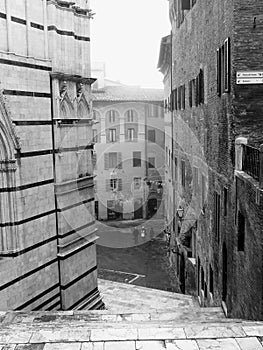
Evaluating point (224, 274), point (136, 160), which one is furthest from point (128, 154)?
point (224, 274)

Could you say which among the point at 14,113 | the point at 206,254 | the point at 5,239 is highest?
the point at 14,113

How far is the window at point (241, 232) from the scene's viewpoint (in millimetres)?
9184

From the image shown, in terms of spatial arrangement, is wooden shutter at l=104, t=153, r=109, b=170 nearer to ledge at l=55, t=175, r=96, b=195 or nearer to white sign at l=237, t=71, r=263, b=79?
ledge at l=55, t=175, r=96, b=195

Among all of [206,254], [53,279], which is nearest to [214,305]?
[206,254]

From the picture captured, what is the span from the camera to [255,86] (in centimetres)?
997

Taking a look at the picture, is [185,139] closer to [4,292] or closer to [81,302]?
[81,302]

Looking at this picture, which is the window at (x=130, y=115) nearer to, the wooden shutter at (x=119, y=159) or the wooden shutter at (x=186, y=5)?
the wooden shutter at (x=119, y=159)

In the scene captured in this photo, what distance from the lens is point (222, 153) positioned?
1155cm

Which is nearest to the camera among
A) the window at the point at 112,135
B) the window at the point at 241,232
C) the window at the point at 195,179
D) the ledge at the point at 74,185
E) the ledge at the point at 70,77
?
the window at the point at 241,232

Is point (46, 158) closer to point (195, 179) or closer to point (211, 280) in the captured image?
point (211, 280)

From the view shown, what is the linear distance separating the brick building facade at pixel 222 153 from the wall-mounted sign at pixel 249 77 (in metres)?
0.04

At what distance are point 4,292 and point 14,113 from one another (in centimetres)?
390

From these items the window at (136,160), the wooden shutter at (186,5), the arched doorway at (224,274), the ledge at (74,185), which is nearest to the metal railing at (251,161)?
the arched doorway at (224,274)

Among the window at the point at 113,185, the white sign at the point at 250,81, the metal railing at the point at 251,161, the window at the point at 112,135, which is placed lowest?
the window at the point at 113,185
